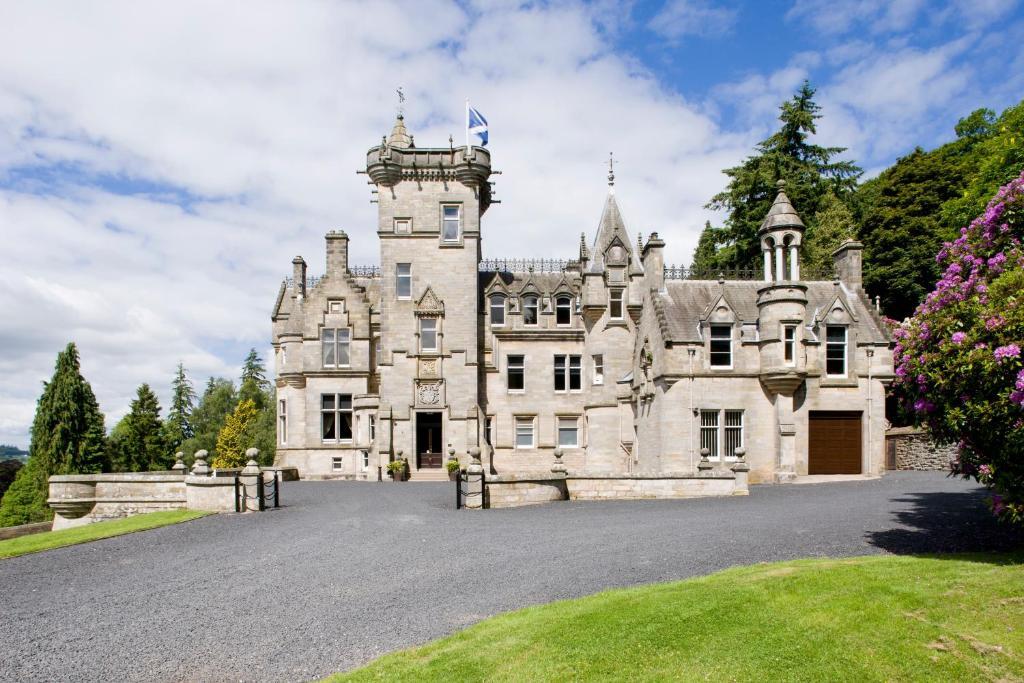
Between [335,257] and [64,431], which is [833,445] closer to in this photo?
[335,257]

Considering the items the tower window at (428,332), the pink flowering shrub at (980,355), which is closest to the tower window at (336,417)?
the tower window at (428,332)

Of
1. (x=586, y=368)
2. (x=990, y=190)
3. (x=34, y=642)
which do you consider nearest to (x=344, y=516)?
(x=34, y=642)

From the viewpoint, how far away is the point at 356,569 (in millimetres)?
12625

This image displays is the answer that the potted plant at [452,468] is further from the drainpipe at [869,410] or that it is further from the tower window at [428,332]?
the drainpipe at [869,410]

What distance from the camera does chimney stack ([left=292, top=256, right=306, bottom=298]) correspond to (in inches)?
1468

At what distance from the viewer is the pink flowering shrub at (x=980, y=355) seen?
383 inches

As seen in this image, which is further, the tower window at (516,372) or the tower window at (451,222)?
the tower window at (516,372)

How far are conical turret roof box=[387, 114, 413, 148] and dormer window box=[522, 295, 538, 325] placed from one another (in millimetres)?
10542

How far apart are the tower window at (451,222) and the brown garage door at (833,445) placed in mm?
19135

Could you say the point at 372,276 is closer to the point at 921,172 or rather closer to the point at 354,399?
the point at 354,399

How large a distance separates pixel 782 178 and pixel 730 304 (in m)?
20.7

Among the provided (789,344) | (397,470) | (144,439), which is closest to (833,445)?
(789,344)

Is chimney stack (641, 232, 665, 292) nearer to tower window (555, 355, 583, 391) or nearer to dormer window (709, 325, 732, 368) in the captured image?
dormer window (709, 325, 732, 368)

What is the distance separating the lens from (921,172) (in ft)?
135
